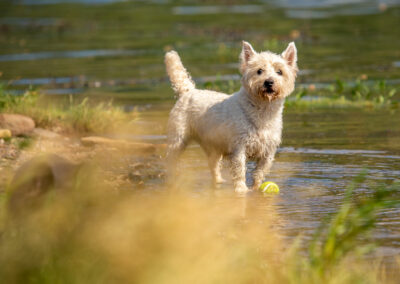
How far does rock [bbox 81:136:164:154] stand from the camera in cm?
1123

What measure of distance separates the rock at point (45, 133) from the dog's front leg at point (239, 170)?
368 centimetres

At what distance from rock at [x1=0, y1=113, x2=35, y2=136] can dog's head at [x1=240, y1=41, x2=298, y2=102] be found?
4088mm

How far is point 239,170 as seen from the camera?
888 cm

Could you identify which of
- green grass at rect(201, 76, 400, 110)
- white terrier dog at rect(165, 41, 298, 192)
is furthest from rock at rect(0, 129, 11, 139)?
green grass at rect(201, 76, 400, 110)

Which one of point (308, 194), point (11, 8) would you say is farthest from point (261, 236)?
point (11, 8)

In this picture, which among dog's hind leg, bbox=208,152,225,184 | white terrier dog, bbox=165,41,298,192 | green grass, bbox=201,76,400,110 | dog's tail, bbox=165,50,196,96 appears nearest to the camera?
white terrier dog, bbox=165,41,298,192

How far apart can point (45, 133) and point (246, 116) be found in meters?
3.97

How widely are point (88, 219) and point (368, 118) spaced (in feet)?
28.7

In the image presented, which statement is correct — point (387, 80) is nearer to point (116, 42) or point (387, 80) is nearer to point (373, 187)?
point (373, 187)

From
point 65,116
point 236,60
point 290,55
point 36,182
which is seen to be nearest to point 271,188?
point 290,55

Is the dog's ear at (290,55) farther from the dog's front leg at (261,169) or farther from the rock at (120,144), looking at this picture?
the rock at (120,144)

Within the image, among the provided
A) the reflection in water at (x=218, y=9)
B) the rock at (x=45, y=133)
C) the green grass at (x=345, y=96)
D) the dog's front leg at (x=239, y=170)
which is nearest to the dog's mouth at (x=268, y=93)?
the dog's front leg at (x=239, y=170)

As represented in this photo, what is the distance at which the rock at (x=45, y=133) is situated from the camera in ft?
37.9

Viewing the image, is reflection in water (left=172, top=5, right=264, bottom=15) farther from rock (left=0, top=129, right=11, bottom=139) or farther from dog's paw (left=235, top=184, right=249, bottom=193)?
dog's paw (left=235, top=184, right=249, bottom=193)
